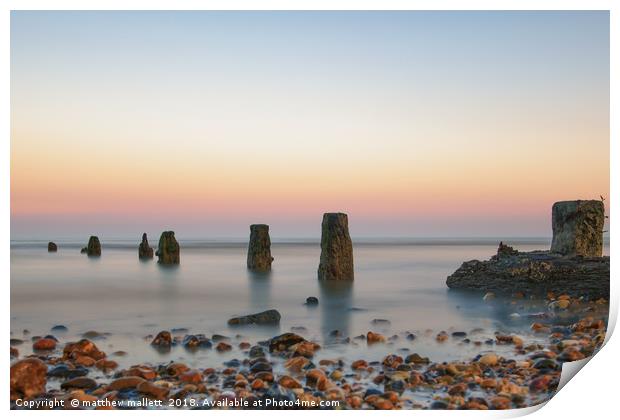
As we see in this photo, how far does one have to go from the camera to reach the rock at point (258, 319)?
812 cm

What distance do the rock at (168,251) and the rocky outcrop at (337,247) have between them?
672cm

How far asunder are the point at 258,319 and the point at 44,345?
270 centimetres

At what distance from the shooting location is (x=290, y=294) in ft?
34.3

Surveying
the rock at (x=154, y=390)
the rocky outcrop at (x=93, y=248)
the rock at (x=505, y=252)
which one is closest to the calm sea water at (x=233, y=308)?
the rock at (x=154, y=390)

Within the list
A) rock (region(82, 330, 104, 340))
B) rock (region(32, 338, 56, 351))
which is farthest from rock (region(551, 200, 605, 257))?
rock (region(32, 338, 56, 351))

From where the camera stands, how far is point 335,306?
9672 millimetres

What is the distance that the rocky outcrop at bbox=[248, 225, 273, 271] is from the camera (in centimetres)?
1483

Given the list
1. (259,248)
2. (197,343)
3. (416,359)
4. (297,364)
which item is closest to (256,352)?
(297,364)

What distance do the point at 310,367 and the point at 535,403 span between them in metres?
2.29

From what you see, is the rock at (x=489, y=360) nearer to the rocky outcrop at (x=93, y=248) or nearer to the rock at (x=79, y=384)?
the rock at (x=79, y=384)

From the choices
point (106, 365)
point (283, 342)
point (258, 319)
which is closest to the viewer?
point (106, 365)

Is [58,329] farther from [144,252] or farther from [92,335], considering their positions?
[144,252]
